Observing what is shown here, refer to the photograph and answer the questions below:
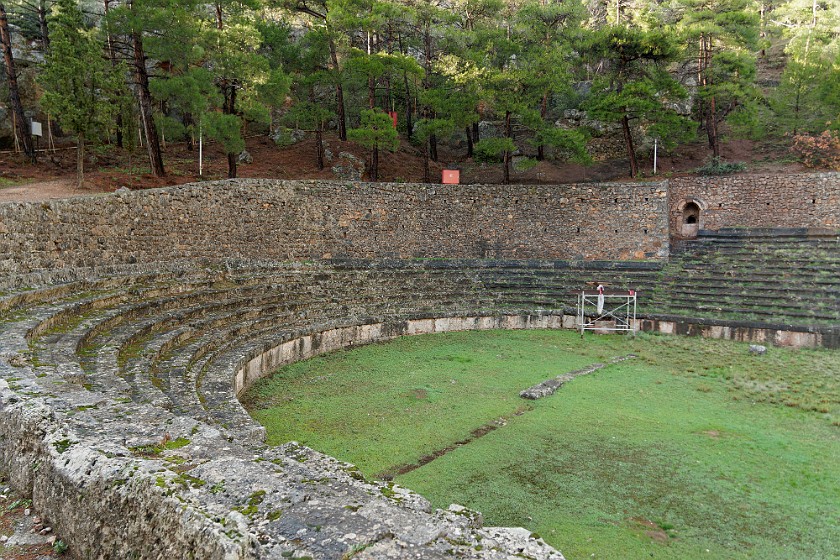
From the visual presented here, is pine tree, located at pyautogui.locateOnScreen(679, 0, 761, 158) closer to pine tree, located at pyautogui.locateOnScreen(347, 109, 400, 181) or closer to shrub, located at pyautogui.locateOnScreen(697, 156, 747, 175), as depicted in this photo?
shrub, located at pyautogui.locateOnScreen(697, 156, 747, 175)

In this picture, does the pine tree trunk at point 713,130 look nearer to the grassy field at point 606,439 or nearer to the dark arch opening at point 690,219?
the dark arch opening at point 690,219

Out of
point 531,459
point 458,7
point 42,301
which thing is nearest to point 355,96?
point 458,7

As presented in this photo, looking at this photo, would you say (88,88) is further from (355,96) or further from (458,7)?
(458,7)

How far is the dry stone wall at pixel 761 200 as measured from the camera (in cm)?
1711

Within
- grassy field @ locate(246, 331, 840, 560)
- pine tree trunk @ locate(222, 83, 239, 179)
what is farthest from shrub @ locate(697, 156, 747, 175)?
pine tree trunk @ locate(222, 83, 239, 179)

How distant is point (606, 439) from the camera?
20.4 ft

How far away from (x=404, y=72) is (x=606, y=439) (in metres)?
17.0

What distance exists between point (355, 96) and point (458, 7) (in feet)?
21.1

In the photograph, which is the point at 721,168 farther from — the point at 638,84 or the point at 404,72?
the point at 404,72

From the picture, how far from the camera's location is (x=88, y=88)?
46.2ft

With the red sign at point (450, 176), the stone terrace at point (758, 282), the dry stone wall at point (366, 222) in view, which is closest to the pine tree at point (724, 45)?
the stone terrace at point (758, 282)

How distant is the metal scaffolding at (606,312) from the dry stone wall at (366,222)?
3.85 m

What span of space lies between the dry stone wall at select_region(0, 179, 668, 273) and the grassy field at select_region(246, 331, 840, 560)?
4749 millimetres

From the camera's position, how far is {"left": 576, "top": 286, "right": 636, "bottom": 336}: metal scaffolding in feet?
43.2
